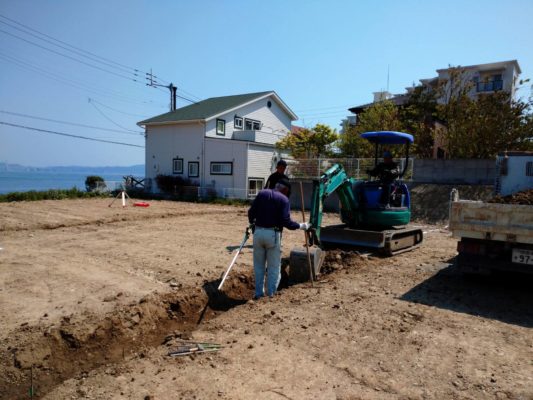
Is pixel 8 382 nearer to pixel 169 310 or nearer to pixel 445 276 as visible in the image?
pixel 169 310

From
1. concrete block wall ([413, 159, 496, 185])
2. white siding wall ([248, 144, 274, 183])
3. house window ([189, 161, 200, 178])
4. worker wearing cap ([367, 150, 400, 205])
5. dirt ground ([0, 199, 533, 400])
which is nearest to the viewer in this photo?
dirt ground ([0, 199, 533, 400])

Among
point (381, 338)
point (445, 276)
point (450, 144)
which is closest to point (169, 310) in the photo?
point (381, 338)

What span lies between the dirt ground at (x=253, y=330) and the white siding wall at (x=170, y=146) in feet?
60.7

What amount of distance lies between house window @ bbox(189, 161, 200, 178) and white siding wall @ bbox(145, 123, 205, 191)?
0.22m

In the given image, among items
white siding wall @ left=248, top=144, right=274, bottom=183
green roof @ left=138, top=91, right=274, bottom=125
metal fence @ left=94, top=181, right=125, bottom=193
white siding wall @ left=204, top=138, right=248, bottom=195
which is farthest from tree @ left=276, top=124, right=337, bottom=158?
metal fence @ left=94, top=181, right=125, bottom=193

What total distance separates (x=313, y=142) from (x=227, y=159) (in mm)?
5827

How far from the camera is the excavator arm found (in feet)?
22.8

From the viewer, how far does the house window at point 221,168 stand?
81.1 feet

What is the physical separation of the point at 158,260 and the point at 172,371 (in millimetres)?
4512

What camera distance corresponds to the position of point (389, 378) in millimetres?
3422

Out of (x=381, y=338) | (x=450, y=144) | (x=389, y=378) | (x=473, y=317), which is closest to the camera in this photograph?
(x=389, y=378)

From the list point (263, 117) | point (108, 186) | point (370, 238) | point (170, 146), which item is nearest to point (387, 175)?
point (370, 238)

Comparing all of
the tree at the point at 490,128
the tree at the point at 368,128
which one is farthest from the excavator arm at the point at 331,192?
the tree at the point at 368,128

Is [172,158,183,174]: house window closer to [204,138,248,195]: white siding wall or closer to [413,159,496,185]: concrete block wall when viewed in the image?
[204,138,248,195]: white siding wall
